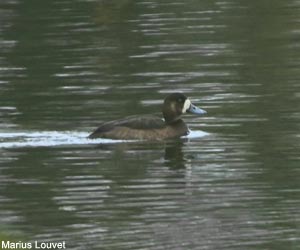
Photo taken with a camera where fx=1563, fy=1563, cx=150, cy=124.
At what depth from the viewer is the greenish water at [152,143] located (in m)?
12.7

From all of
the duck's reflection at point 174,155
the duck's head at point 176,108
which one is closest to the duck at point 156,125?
the duck's head at point 176,108

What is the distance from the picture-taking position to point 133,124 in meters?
17.8

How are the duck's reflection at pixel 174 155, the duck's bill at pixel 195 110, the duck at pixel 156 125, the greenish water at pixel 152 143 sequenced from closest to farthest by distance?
the greenish water at pixel 152 143 < the duck's reflection at pixel 174 155 < the duck at pixel 156 125 < the duck's bill at pixel 195 110

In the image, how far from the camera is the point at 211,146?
16859 mm

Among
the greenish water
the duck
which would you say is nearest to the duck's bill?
the duck

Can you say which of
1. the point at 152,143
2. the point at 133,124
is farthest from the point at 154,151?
the point at 133,124

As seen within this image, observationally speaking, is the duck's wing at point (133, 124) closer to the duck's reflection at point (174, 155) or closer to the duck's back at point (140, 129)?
the duck's back at point (140, 129)

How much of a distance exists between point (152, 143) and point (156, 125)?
1.32 feet

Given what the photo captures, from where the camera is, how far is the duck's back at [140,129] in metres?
17.6

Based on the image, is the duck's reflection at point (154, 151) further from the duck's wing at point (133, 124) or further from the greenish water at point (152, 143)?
the duck's wing at point (133, 124)

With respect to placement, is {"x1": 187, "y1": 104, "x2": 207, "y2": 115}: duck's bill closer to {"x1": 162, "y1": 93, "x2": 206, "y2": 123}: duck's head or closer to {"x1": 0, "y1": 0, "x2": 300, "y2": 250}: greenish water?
{"x1": 162, "y1": 93, "x2": 206, "y2": 123}: duck's head

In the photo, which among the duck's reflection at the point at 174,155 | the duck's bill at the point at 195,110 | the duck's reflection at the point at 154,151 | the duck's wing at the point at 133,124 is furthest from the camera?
the duck's bill at the point at 195,110

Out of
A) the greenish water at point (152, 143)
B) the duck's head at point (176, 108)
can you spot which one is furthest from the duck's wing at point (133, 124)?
the duck's head at point (176, 108)

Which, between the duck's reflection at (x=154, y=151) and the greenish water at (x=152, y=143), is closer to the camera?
the greenish water at (x=152, y=143)
